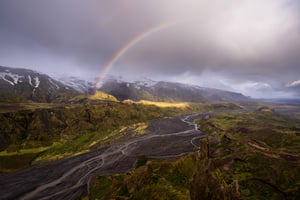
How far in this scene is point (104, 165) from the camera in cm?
10181

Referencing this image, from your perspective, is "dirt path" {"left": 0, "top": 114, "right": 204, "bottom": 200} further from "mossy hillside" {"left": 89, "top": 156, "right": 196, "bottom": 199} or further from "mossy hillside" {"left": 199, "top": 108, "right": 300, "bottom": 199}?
"mossy hillside" {"left": 199, "top": 108, "right": 300, "bottom": 199}

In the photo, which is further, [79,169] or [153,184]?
[79,169]

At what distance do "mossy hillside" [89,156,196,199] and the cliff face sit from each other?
1723 cm

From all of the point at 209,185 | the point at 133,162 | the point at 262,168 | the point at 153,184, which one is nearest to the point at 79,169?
the point at 133,162

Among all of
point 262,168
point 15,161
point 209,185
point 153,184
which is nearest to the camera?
point 209,185

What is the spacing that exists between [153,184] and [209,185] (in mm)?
23151

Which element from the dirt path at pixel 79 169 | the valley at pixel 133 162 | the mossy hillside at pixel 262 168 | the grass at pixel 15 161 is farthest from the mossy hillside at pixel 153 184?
the grass at pixel 15 161

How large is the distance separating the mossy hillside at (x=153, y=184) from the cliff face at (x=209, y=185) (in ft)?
56.5

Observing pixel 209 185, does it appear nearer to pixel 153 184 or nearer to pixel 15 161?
pixel 153 184

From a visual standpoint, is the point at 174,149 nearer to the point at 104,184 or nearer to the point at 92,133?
the point at 104,184

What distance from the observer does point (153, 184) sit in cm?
4875

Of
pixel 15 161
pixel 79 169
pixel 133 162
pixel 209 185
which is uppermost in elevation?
pixel 209 185

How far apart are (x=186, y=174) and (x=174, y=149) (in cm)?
5889

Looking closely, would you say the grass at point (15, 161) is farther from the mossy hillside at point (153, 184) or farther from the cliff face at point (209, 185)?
the cliff face at point (209, 185)
